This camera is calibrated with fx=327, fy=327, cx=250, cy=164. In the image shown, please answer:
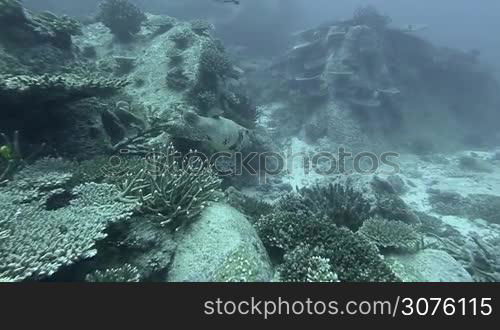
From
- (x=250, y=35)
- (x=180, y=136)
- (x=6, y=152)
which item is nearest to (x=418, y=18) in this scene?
(x=250, y=35)

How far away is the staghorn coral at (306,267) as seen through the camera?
3.96 m

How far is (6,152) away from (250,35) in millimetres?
27039

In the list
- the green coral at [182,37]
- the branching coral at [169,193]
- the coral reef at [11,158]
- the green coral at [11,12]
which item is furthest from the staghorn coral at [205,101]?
the coral reef at [11,158]

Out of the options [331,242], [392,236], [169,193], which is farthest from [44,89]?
[392,236]

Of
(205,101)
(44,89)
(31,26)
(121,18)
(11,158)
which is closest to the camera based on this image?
Result: (11,158)

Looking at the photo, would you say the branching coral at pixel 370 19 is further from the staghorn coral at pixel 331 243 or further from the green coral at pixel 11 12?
the staghorn coral at pixel 331 243

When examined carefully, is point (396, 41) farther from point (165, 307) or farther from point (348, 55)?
point (165, 307)

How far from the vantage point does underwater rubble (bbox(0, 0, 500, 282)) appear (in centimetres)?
413

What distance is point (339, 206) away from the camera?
6.46 metres

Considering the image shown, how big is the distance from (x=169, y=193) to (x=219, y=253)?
130 centimetres

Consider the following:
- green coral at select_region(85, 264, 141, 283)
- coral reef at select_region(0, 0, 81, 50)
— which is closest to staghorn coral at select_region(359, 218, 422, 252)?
green coral at select_region(85, 264, 141, 283)

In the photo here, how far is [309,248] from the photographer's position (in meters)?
4.65

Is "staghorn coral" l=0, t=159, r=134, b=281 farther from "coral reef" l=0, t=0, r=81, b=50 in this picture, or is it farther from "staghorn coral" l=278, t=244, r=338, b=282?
"coral reef" l=0, t=0, r=81, b=50

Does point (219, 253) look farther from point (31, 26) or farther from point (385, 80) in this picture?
point (385, 80)
